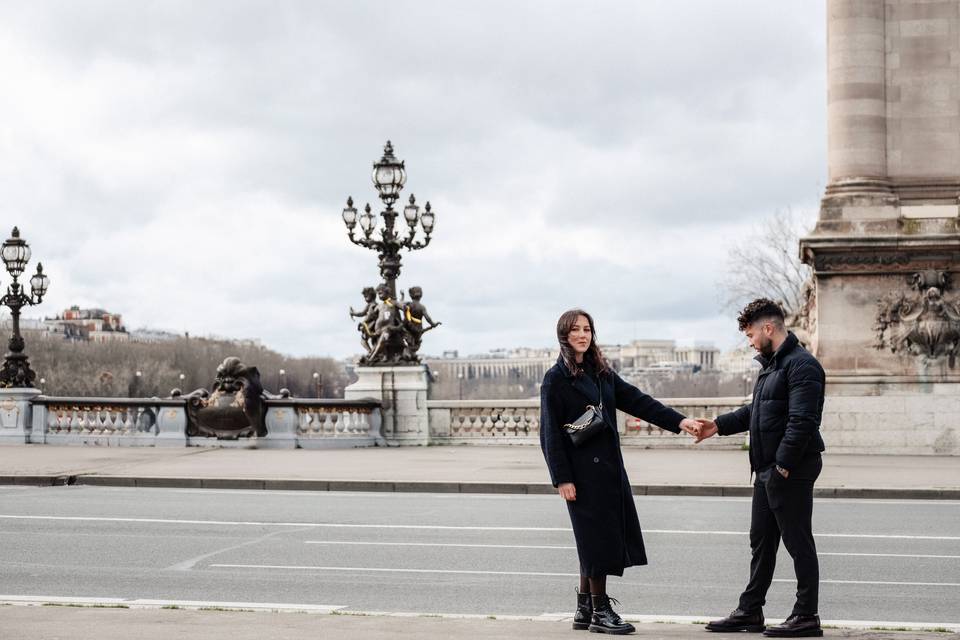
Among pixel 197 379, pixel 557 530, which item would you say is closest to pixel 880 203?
pixel 557 530

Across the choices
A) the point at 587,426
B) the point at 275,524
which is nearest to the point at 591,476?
the point at 587,426

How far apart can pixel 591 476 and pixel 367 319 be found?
2315 centimetres

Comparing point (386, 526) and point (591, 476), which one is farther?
point (386, 526)

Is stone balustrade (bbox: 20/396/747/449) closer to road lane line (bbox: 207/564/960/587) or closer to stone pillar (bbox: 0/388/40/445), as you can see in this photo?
stone pillar (bbox: 0/388/40/445)

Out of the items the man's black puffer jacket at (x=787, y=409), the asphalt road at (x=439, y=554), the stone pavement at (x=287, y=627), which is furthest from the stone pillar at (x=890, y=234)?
the stone pavement at (x=287, y=627)

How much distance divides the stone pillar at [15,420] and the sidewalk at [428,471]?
3.08 meters

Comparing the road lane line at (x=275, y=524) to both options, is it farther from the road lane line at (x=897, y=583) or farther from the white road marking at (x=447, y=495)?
the road lane line at (x=897, y=583)

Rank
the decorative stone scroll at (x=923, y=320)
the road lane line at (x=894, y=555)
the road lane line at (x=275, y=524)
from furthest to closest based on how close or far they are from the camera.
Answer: the decorative stone scroll at (x=923, y=320), the road lane line at (x=275, y=524), the road lane line at (x=894, y=555)

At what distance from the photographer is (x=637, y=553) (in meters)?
8.55

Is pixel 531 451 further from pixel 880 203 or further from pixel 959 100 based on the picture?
pixel 959 100

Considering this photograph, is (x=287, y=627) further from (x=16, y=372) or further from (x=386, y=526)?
(x=16, y=372)

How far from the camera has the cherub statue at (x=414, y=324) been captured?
102 feet

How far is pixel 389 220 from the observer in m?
30.8

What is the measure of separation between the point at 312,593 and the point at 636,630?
3033 millimetres
